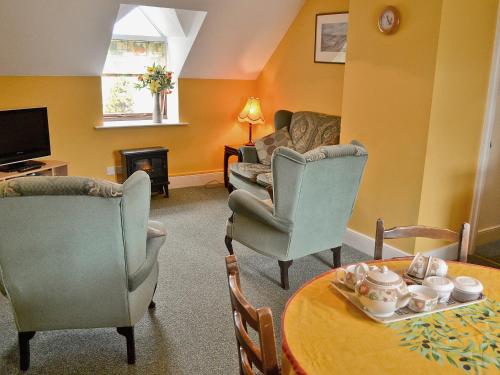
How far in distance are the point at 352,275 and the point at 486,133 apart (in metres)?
2.56

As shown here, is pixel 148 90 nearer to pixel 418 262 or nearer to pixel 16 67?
pixel 16 67

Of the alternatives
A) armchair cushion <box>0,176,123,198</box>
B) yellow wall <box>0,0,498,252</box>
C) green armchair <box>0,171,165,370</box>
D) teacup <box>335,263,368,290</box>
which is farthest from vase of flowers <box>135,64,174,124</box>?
teacup <box>335,263,368,290</box>

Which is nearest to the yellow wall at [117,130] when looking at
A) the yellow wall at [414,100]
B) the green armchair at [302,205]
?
the yellow wall at [414,100]

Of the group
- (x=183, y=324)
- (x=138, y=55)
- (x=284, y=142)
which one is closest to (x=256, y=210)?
(x=183, y=324)

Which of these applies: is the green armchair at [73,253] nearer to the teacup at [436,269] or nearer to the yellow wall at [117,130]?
the teacup at [436,269]

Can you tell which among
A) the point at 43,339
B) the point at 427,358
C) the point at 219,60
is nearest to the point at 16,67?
the point at 219,60

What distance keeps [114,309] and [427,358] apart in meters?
1.54

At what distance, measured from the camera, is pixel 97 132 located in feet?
17.0

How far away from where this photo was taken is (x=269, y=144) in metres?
5.11

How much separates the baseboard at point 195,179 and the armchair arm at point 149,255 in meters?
3.12

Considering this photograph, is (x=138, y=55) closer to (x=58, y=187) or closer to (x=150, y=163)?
(x=150, y=163)

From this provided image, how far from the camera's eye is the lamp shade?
18.8 feet

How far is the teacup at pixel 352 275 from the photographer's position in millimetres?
1625

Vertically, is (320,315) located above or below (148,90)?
below
